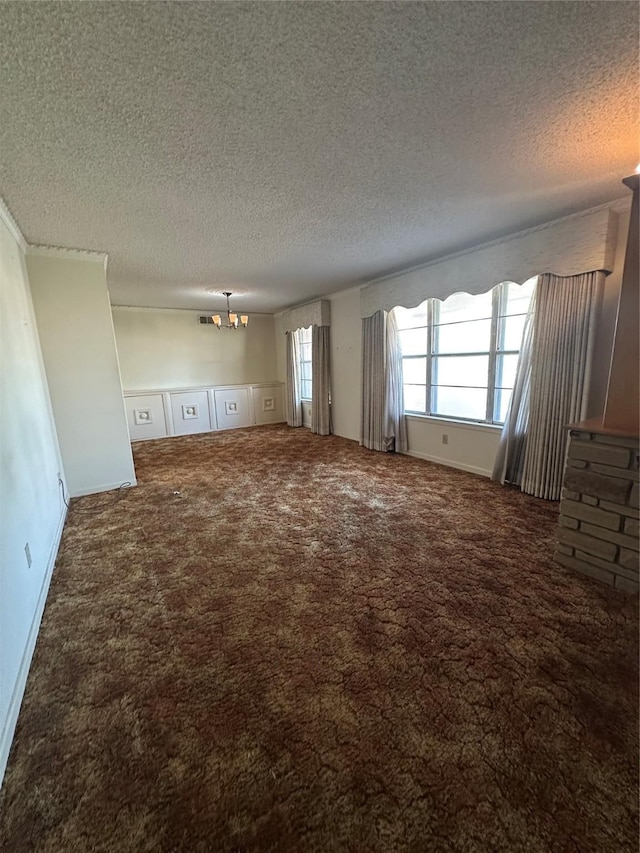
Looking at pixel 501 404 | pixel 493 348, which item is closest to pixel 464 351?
pixel 493 348

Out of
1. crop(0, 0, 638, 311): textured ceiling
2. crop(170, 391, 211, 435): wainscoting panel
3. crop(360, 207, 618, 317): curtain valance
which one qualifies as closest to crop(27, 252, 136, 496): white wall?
crop(0, 0, 638, 311): textured ceiling

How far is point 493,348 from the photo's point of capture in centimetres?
348

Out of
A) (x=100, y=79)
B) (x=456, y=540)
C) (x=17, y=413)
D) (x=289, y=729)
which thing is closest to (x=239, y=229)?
(x=100, y=79)

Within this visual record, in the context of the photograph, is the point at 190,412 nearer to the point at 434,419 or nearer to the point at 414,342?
the point at 414,342

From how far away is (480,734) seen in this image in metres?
1.17

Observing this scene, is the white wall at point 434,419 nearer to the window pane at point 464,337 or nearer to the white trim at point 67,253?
the window pane at point 464,337

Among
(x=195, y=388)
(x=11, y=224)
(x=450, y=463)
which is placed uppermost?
(x=11, y=224)

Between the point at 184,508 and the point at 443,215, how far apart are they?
330 centimetres

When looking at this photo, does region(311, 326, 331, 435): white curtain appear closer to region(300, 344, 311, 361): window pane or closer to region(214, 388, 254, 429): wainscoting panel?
region(300, 344, 311, 361): window pane

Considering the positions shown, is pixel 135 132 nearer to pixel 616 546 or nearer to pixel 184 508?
pixel 184 508

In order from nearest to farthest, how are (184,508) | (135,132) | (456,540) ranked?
(135,132), (456,540), (184,508)

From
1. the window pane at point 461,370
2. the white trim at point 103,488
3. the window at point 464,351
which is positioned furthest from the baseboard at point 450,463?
the white trim at point 103,488

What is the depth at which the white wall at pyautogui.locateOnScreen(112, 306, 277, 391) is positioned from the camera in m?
5.94

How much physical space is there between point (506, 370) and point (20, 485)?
4.04 meters
